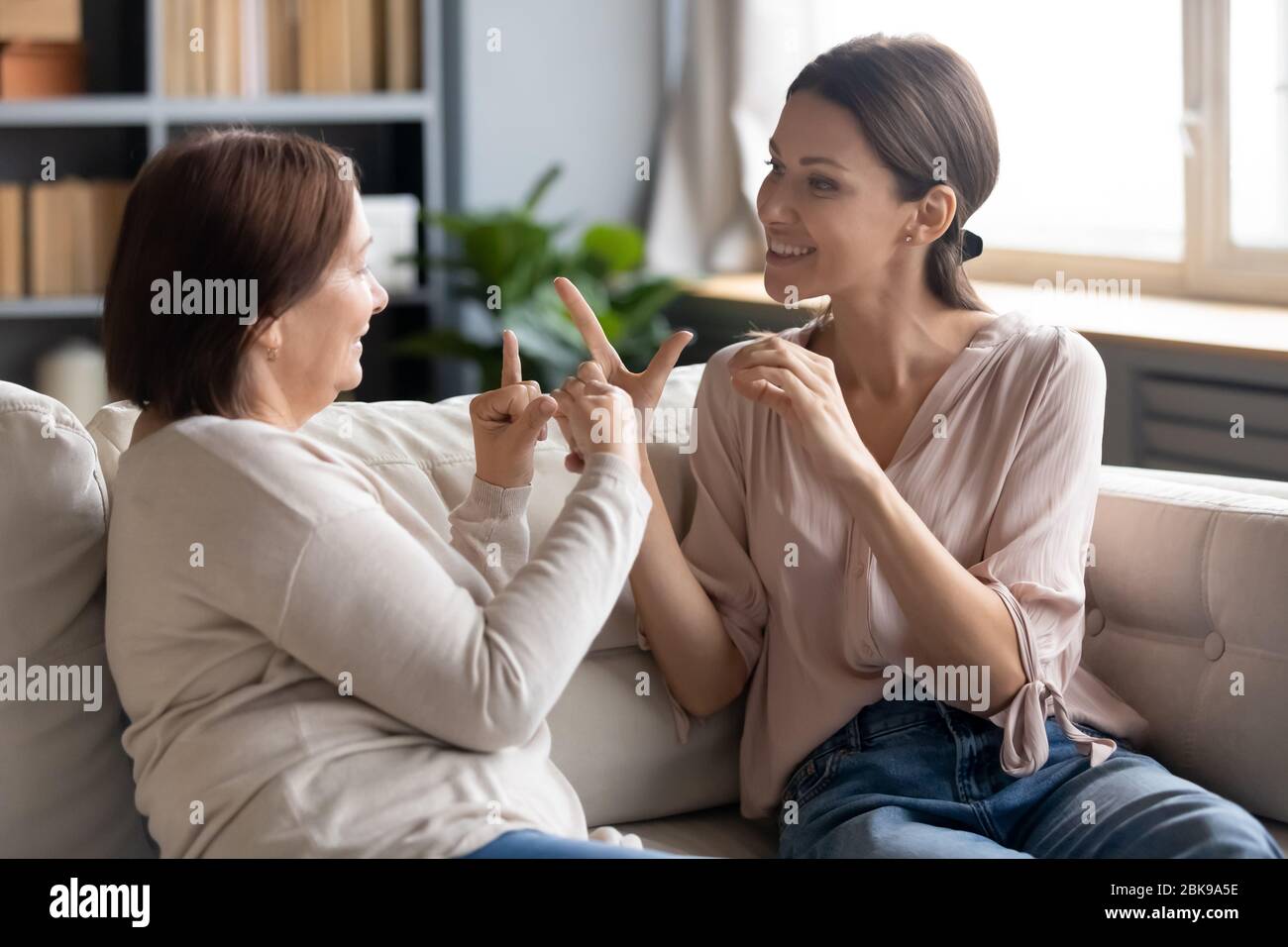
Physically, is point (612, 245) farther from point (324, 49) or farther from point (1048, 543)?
point (1048, 543)

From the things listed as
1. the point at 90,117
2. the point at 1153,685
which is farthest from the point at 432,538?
the point at 90,117

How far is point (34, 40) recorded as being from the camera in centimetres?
345

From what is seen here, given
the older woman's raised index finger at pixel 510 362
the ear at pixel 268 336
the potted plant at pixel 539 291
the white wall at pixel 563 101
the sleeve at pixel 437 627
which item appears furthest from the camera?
the white wall at pixel 563 101

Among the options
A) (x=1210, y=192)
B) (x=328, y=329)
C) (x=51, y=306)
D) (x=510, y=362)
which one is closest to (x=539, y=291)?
(x=51, y=306)

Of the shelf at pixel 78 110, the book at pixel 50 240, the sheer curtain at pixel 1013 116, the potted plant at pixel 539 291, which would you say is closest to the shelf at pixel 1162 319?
the sheer curtain at pixel 1013 116

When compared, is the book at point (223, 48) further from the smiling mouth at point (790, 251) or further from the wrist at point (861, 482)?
the wrist at point (861, 482)

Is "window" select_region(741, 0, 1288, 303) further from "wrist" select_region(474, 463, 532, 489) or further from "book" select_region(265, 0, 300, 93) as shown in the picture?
"wrist" select_region(474, 463, 532, 489)

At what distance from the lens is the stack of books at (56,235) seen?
11.3 ft

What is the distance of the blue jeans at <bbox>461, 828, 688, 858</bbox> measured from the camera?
3.83 feet

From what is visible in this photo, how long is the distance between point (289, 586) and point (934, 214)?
85 cm

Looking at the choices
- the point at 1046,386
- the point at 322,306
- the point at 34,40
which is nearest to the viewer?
the point at 322,306

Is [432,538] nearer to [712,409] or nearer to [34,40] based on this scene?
[712,409]

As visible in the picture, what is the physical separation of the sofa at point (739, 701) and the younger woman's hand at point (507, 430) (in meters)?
0.14

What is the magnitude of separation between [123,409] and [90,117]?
2.17 metres
